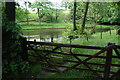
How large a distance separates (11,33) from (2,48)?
59 cm

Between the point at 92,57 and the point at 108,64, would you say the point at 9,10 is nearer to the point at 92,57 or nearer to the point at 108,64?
the point at 92,57

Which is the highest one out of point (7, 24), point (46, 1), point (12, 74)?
point (46, 1)

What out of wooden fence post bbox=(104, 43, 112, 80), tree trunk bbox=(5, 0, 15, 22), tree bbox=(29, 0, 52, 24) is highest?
tree bbox=(29, 0, 52, 24)

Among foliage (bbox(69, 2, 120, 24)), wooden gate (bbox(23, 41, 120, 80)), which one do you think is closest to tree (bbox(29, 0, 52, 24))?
foliage (bbox(69, 2, 120, 24))

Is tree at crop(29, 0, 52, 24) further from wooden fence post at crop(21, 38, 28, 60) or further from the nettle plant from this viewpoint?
the nettle plant

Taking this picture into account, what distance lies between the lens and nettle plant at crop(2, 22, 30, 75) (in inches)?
161

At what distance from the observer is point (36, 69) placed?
454cm

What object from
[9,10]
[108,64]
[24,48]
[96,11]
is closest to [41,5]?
[9,10]

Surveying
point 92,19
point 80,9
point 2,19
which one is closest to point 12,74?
point 2,19

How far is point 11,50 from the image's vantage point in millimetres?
4199

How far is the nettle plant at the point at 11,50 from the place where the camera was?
Result: 4.10 metres

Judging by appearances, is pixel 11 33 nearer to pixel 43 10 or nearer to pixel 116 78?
pixel 116 78

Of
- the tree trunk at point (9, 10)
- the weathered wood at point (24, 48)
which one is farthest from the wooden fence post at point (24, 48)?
the tree trunk at point (9, 10)

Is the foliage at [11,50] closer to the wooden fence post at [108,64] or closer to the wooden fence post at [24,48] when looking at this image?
the wooden fence post at [24,48]
